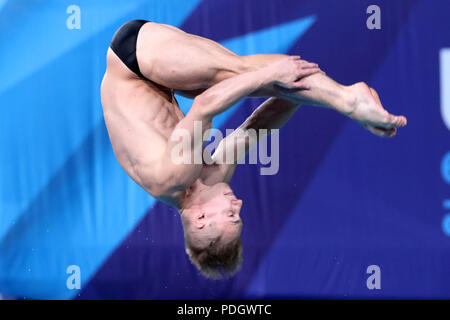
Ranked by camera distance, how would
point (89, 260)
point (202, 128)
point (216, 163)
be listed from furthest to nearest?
point (89, 260) < point (216, 163) < point (202, 128)

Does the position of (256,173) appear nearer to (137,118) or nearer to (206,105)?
(137,118)

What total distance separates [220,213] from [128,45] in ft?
2.24

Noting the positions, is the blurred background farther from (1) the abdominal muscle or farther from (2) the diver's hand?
(2) the diver's hand

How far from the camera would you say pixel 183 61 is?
6.92 ft

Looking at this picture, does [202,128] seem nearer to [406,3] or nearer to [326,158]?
Result: [326,158]

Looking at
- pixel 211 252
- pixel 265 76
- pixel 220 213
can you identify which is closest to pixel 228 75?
pixel 265 76

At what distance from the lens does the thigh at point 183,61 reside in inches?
83.0

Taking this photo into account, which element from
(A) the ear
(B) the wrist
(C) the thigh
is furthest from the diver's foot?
(A) the ear

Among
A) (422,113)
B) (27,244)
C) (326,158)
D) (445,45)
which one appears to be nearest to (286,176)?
(326,158)

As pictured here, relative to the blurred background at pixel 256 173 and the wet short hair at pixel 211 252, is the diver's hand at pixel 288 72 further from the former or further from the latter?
the blurred background at pixel 256 173

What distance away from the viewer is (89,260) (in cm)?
364

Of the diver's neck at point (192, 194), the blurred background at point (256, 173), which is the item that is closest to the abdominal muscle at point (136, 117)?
the diver's neck at point (192, 194)

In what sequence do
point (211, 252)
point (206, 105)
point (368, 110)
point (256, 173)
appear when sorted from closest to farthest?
point (206, 105), point (368, 110), point (211, 252), point (256, 173)

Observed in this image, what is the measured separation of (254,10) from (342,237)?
143 cm
